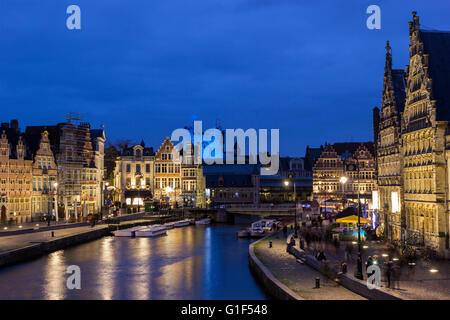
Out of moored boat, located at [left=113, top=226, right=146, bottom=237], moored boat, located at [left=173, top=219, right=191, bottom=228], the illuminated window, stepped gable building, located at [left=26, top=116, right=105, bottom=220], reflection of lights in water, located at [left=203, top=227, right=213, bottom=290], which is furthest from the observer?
moored boat, located at [left=173, top=219, right=191, bottom=228]

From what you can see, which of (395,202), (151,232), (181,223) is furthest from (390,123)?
(181,223)

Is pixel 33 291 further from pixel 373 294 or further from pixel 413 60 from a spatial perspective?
pixel 413 60

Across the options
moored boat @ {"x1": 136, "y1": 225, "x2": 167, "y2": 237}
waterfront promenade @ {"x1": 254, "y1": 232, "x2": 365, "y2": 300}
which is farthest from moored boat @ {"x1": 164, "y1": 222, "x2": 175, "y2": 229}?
waterfront promenade @ {"x1": 254, "y1": 232, "x2": 365, "y2": 300}

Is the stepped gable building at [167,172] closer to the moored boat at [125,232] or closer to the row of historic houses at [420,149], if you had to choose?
the moored boat at [125,232]

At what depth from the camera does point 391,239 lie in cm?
4119

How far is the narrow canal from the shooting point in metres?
29.9

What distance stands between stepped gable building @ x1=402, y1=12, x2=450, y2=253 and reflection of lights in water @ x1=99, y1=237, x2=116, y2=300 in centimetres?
2148

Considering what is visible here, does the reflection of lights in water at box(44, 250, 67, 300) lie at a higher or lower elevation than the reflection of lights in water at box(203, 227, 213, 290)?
higher

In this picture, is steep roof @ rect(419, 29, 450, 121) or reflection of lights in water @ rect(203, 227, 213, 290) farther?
reflection of lights in water @ rect(203, 227, 213, 290)

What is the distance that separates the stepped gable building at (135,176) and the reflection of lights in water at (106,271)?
130 ft

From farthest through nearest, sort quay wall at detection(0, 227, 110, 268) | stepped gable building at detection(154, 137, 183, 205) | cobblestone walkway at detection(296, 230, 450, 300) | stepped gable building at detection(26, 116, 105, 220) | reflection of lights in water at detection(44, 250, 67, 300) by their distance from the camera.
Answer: stepped gable building at detection(154, 137, 183, 205), stepped gable building at detection(26, 116, 105, 220), quay wall at detection(0, 227, 110, 268), reflection of lights in water at detection(44, 250, 67, 300), cobblestone walkway at detection(296, 230, 450, 300)

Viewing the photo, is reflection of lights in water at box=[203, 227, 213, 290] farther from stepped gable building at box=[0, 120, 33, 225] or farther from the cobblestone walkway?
stepped gable building at box=[0, 120, 33, 225]
